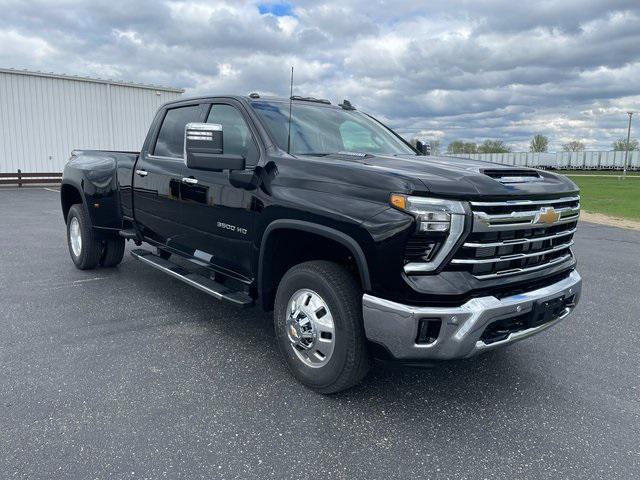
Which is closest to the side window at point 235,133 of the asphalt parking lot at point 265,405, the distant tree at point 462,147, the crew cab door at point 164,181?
the crew cab door at point 164,181

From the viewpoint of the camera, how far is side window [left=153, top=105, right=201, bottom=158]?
15.4 ft

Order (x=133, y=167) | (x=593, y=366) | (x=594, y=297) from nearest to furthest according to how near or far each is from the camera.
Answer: (x=593, y=366), (x=133, y=167), (x=594, y=297)

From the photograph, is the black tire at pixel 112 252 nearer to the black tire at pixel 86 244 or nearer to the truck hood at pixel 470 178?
the black tire at pixel 86 244

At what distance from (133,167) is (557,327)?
4.47 m

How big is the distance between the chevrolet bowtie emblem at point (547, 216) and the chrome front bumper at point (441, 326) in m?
0.54

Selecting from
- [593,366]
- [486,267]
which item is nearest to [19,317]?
[486,267]

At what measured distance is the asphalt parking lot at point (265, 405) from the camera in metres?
2.57

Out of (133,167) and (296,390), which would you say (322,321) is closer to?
(296,390)

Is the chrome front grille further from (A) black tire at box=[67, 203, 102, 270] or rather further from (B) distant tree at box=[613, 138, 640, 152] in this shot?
(B) distant tree at box=[613, 138, 640, 152]

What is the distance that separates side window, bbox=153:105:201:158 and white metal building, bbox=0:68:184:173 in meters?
19.7

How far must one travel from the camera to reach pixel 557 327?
4664 millimetres

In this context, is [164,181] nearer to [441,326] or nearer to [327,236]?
[327,236]

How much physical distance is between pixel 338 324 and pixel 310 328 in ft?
0.96

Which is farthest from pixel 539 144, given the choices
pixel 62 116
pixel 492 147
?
pixel 62 116
